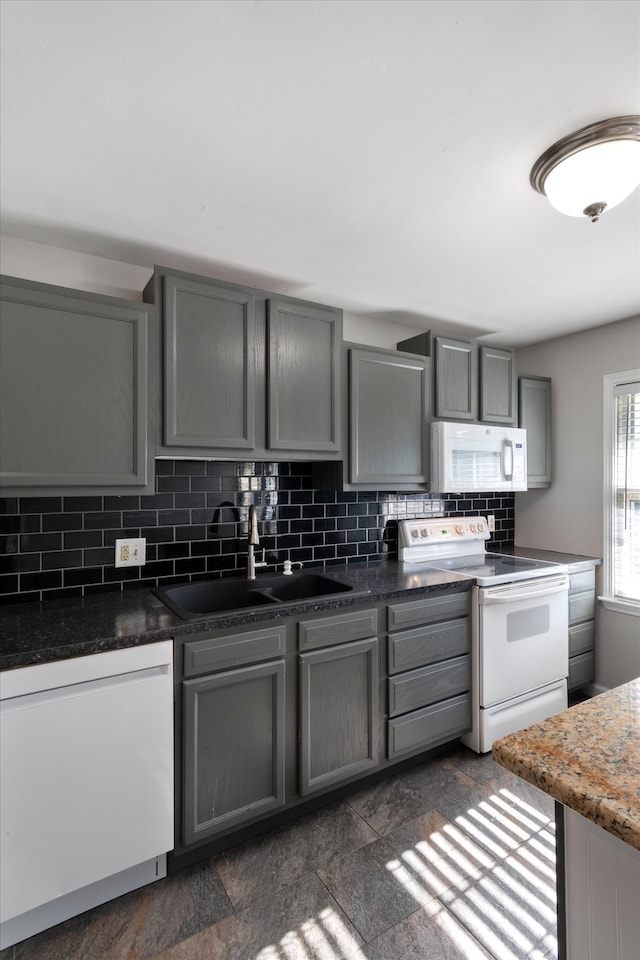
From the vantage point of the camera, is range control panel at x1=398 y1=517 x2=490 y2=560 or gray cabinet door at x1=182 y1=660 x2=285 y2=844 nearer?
gray cabinet door at x1=182 y1=660 x2=285 y2=844

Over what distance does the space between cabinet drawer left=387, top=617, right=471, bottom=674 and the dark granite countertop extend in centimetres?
20

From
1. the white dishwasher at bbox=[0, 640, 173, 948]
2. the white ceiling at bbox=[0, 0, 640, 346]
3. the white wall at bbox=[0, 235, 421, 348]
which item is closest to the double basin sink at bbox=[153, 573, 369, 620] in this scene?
the white dishwasher at bbox=[0, 640, 173, 948]

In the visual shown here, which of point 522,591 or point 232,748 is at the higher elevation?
point 522,591

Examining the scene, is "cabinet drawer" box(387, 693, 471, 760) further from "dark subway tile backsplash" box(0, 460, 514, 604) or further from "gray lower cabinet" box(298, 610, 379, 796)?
→ "dark subway tile backsplash" box(0, 460, 514, 604)

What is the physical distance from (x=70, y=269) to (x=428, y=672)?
247cm

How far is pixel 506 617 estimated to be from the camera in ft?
8.48

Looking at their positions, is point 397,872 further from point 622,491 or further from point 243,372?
Result: point 622,491

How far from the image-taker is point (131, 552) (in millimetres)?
2197

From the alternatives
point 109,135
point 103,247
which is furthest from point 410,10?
point 103,247

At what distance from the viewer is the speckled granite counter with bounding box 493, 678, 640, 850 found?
26.9 inches

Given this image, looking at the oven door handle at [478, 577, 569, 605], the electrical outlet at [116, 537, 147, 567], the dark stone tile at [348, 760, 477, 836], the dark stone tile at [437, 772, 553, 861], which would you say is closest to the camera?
the dark stone tile at [437, 772, 553, 861]

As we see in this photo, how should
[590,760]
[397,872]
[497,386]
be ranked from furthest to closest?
[497,386] → [397,872] → [590,760]

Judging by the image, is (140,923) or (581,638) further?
(581,638)

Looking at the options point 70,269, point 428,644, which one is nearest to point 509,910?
point 428,644
